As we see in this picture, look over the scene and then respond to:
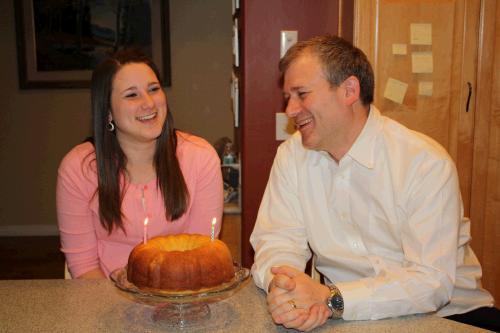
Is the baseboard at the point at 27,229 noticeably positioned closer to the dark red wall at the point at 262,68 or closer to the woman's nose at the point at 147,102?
the dark red wall at the point at 262,68

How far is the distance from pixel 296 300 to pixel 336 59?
76 centimetres

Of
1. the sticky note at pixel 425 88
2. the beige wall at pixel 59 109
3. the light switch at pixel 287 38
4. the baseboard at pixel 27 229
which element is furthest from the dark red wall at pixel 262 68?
the baseboard at pixel 27 229

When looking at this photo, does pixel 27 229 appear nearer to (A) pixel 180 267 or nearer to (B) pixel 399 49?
(B) pixel 399 49

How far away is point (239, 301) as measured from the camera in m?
1.38

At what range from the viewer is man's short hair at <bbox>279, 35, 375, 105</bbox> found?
1668 mm

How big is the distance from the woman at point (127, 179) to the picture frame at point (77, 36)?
3.14m

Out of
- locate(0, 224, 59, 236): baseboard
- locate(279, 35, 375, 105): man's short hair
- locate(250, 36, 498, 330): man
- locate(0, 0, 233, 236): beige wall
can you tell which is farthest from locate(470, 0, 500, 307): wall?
locate(0, 224, 59, 236): baseboard

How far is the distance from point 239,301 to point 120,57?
1.09 meters

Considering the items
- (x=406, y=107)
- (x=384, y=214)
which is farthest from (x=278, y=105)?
(x=384, y=214)

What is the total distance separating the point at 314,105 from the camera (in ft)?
5.54

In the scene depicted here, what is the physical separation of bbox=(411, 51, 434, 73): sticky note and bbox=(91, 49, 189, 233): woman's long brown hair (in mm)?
1382

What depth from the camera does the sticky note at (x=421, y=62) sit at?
9.21 feet

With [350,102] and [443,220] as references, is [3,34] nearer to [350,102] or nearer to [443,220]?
[350,102]

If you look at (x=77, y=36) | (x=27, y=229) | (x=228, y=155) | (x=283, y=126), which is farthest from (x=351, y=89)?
(x=27, y=229)
